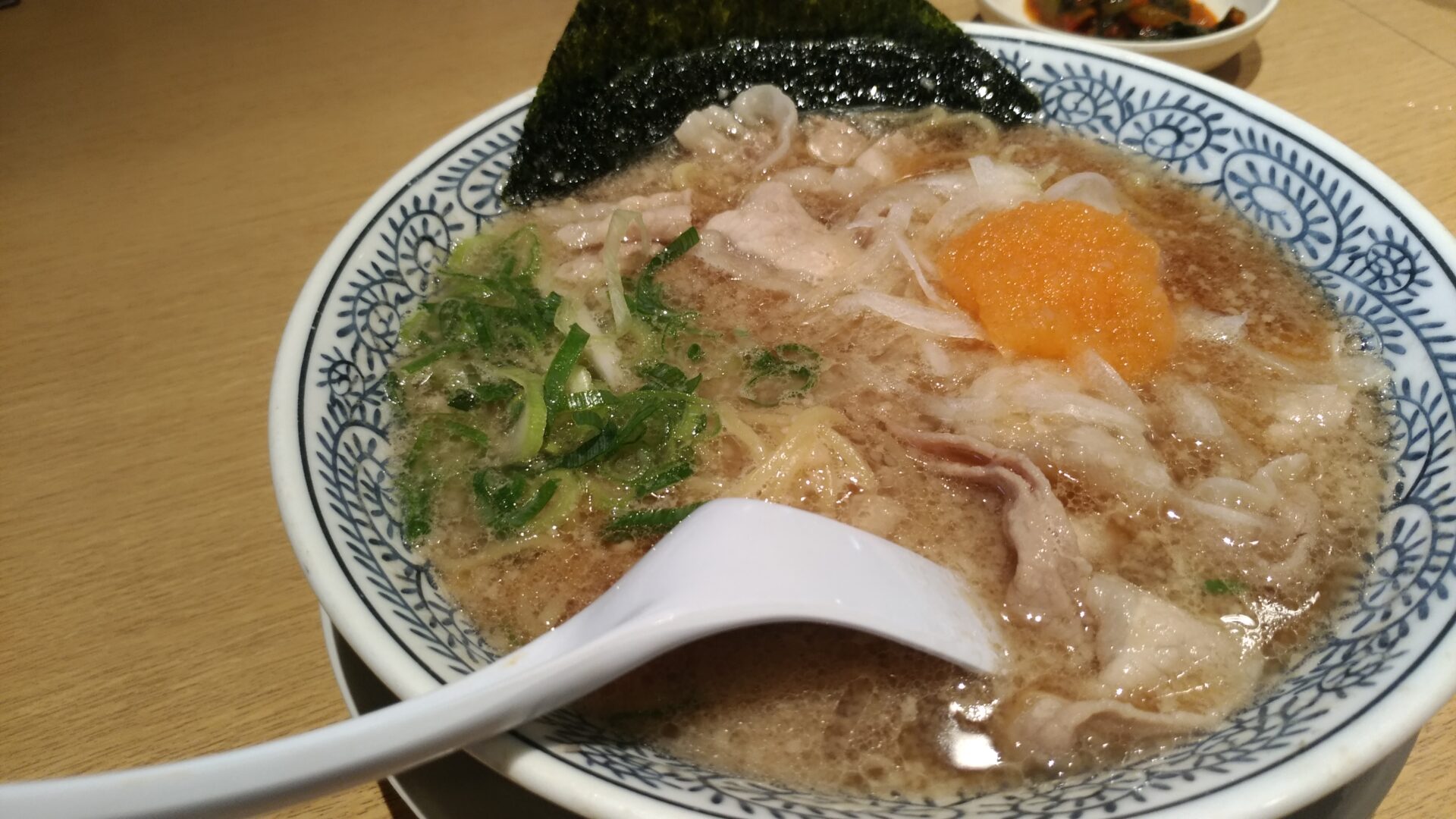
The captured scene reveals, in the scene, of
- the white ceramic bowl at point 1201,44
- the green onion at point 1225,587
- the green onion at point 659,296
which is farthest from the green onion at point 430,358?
the white ceramic bowl at point 1201,44

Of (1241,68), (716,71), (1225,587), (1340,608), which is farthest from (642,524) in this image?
(1241,68)

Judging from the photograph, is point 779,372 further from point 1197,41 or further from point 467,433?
point 1197,41

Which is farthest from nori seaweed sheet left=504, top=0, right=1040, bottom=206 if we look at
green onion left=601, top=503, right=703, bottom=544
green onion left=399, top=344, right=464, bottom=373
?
green onion left=601, top=503, right=703, bottom=544

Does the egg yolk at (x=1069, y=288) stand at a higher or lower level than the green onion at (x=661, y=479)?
higher

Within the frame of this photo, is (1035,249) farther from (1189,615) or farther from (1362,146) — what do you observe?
(1362,146)

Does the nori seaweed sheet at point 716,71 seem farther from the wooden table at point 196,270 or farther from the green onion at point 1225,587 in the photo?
the green onion at point 1225,587

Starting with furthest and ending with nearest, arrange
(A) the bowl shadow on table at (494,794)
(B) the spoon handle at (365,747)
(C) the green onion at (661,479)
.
Answer: (C) the green onion at (661,479) < (A) the bowl shadow on table at (494,794) < (B) the spoon handle at (365,747)

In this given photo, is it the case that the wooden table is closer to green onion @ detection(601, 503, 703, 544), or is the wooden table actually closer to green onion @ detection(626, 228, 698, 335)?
green onion @ detection(601, 503, 703, 544)
